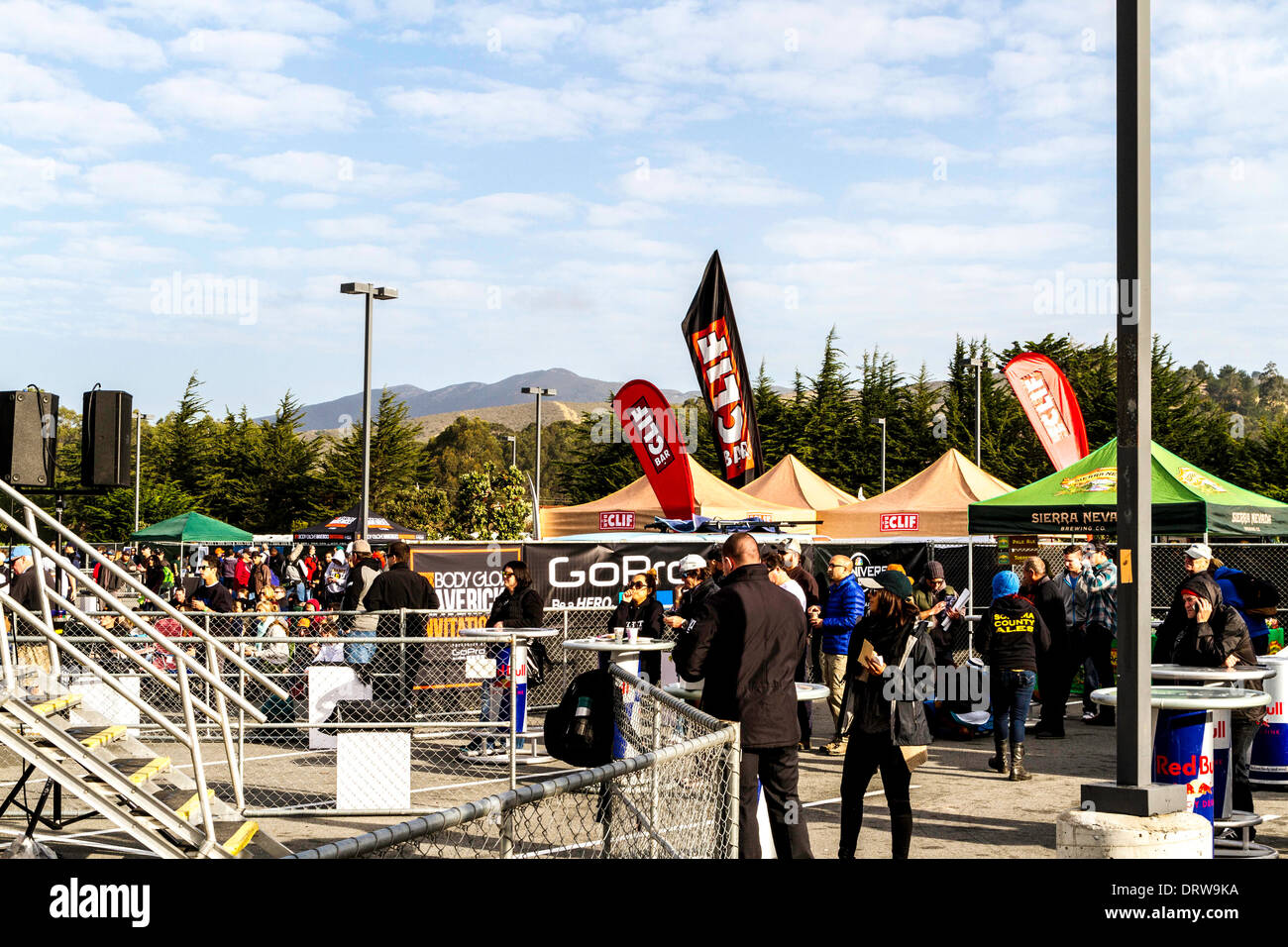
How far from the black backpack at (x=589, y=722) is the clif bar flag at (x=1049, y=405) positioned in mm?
13641

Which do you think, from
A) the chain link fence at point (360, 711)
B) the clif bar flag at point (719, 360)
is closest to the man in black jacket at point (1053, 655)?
the chain link fence at point (360, 711)

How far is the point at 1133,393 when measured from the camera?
579 cm

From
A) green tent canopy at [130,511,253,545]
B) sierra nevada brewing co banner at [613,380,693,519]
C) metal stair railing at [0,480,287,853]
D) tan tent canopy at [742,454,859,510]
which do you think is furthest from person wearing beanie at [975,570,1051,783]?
tan tent canopy at [742,454,859,510]

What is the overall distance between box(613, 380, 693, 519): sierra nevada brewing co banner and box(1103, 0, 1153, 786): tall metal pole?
16837mm

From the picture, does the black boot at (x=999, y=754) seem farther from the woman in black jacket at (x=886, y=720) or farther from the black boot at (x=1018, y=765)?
the woman in black jacket at (x=886, y=720)

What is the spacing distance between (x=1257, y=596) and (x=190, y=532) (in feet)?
80.5

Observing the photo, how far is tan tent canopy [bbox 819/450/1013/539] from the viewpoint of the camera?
2767 centimetres

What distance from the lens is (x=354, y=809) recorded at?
32.2 ft

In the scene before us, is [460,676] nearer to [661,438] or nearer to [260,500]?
[661,438]

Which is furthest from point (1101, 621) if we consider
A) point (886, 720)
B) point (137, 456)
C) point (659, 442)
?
point (137, 456)

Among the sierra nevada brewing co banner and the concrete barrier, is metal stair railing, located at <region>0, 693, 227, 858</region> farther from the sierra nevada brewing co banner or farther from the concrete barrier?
the sierra nevada brewing co banner

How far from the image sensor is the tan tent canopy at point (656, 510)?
27016 mm

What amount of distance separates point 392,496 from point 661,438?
46.5m

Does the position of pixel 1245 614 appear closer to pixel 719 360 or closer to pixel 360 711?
pixel 360 711
